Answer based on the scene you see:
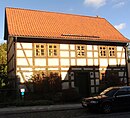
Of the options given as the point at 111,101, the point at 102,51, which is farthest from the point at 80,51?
the point at 111,101

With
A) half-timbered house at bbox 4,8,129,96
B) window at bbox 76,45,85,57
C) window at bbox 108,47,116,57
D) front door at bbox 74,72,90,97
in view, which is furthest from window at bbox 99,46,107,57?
front door at bbox 74,72,90,97

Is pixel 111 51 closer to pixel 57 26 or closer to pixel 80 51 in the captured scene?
pixel 80 51

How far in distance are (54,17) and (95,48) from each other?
6106 mm

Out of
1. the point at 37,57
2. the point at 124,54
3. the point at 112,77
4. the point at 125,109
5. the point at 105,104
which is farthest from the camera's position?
the point at 124,54

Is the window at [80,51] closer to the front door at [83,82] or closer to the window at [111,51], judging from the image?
the front door at [83,82]

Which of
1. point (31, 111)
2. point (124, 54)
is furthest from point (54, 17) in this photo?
point (31, 111)

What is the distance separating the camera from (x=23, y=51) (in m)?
22.8

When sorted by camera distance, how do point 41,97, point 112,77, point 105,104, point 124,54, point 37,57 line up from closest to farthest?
1. point 105,104
2. point 41,97
3. point 37,57
4. point 112,77
5. point 124,54

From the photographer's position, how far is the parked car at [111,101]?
1456cm

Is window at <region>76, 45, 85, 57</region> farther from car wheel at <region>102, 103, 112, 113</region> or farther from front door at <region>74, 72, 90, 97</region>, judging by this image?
car wheel at <region>102, 103, 112, 113</region>

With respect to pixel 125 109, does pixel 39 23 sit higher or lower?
higher

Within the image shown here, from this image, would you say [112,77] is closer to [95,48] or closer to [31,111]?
[95,48]

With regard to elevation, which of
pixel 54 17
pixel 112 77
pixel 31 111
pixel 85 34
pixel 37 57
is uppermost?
pixel 54 17

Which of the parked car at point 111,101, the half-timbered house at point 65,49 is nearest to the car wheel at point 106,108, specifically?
the parked car at point 111,101
